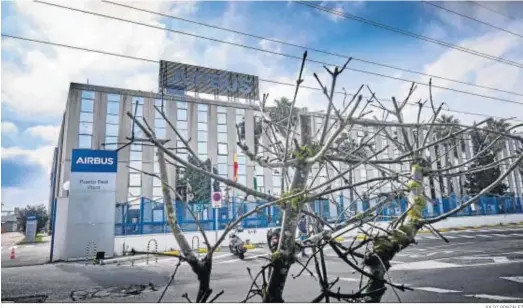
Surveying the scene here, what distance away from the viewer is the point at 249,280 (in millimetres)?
3168

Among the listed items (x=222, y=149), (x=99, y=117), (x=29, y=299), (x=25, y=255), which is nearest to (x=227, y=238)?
(x=25, y=255)

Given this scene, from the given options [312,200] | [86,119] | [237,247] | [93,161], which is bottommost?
[237,247]

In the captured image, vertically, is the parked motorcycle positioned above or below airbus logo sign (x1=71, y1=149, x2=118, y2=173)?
below

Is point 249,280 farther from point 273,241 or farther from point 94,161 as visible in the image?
point 94,161

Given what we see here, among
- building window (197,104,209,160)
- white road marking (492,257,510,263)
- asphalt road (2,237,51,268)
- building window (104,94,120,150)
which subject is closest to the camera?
white road marking (492,257,510,263)

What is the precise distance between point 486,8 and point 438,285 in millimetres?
2124

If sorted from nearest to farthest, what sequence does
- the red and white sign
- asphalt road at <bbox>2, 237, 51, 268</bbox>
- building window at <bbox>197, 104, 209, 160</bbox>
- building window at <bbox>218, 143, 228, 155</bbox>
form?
asphalt road at <bbox>2, 237, 51, 268</bbox> < the red and white sign < building window at <bbox>197, 104, 209, 160</bbox> < building window at <bbox>218, 143, 228, 155</bbox>

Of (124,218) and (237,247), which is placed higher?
(124,218)

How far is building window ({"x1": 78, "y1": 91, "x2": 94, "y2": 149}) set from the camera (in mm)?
6383

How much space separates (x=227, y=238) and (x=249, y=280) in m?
3.43

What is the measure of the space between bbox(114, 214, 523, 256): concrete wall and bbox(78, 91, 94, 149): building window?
2.30m

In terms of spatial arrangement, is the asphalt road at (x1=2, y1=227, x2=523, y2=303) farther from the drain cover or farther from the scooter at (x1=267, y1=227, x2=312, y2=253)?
the scooter at (x1=267, y1=227, x2=312, y2=253)

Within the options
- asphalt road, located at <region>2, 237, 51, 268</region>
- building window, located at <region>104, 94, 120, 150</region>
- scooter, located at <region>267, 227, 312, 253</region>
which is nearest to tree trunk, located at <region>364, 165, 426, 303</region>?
scooter, located at <region>267, 227, 312, 253</region>

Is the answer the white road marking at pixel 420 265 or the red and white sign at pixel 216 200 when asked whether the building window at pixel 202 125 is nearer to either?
the red and white sign at pixel 216 200
